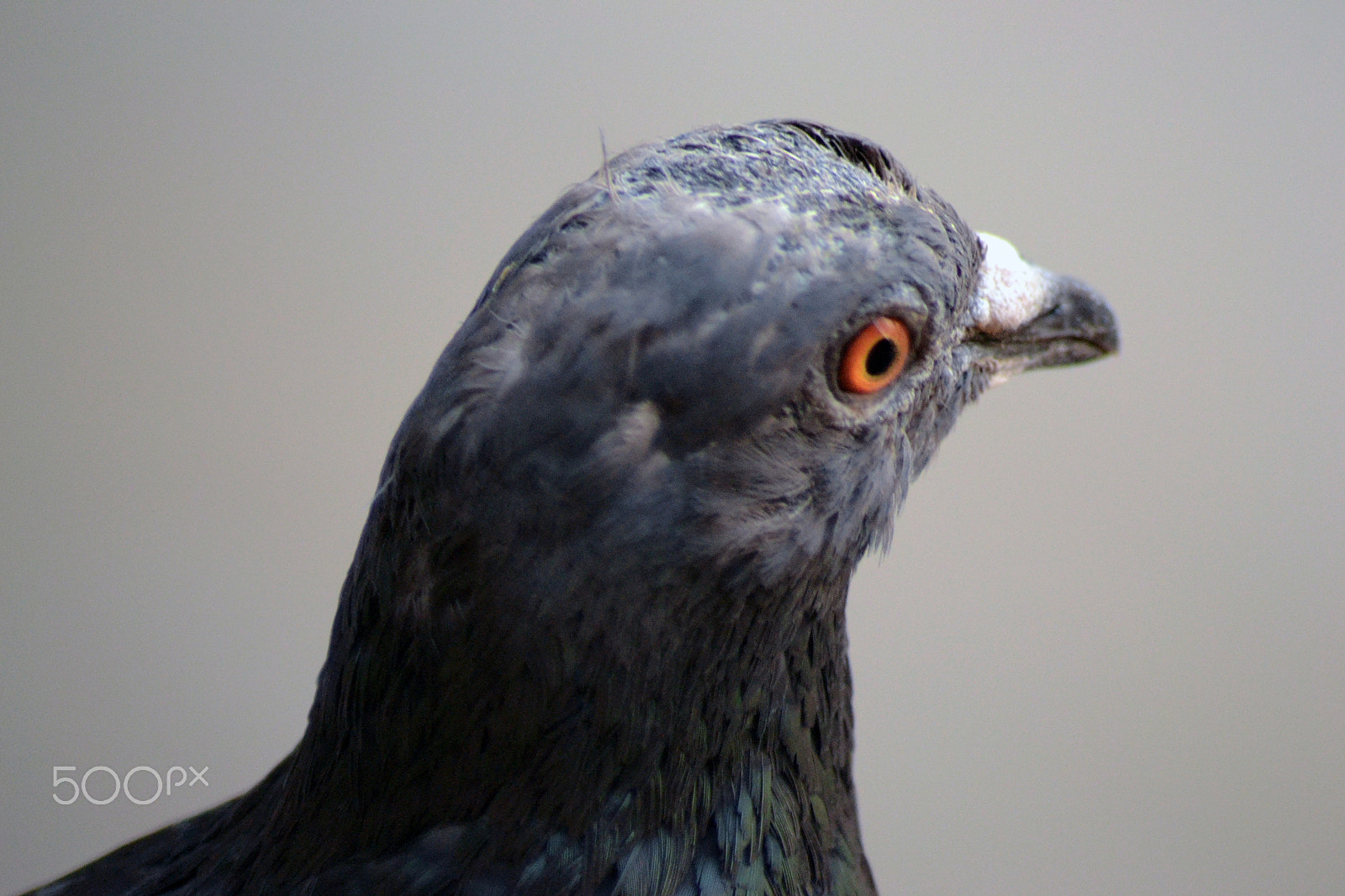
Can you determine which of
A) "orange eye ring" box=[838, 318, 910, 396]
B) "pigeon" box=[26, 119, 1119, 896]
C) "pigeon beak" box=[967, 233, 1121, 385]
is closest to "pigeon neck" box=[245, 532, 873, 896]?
"pigeon" box=[26, 119, 1119, 896]

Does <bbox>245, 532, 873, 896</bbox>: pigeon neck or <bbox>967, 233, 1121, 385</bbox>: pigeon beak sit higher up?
<bbox>967, 233, 1121, 385</bbox>: pigeon beak

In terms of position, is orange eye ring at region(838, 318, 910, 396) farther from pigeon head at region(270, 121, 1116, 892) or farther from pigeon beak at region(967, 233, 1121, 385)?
pigeon beak at region(967, 233, 1121, 385)

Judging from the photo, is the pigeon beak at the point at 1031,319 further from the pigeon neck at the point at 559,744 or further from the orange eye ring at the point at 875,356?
the pigeon neck at the point at 559,744

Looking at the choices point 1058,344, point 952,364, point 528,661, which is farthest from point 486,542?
point 1058,344

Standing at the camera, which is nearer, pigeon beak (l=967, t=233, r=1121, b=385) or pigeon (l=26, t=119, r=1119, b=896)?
pigeon (l=26, t=119, r=1119, b=896)

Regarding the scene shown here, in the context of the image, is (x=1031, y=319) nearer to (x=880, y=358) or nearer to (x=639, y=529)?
(x=880, y=358)

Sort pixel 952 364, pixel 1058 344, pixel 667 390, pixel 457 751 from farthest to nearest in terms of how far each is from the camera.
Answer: pixel 1058 344
pixel 952 364
pixel 457 751
pixel 667 390

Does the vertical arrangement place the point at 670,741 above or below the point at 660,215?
below

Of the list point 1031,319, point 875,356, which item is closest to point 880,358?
point 875,356

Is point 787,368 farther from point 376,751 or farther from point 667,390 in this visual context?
point 376,751
